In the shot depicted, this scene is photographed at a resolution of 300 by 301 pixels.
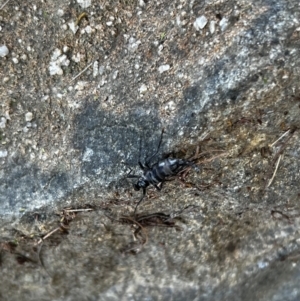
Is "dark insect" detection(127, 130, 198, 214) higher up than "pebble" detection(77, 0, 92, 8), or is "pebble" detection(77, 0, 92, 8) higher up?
"pebble" detection(77, 0, 92, 8)

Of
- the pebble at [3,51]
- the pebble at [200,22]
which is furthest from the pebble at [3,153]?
the pebble at [200,22]

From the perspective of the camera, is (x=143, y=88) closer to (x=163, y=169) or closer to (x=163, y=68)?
(x=163, y=68)

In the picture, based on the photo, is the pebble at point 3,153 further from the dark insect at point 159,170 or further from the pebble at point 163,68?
the pebble at point 163,68

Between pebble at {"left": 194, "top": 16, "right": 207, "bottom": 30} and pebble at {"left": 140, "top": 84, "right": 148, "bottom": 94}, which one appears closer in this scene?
pebble at {"left": 194, "top": 16, "right": 207, "bottom": 30}

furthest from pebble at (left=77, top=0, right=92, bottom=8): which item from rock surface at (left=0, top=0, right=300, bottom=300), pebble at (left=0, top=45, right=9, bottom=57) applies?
pebble at (left=0, top=45, right=9, bottom=57)

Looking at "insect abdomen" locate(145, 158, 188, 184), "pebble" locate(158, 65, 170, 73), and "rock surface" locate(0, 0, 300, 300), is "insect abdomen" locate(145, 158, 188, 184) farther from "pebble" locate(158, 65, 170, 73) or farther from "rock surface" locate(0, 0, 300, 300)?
"pebble" locate(158, 65, 170, 73)

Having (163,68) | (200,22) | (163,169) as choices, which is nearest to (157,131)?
(163,169)

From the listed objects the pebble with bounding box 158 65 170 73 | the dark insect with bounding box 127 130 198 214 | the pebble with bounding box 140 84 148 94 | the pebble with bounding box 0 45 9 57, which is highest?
the pebble with bounding box 0 45 9 57
